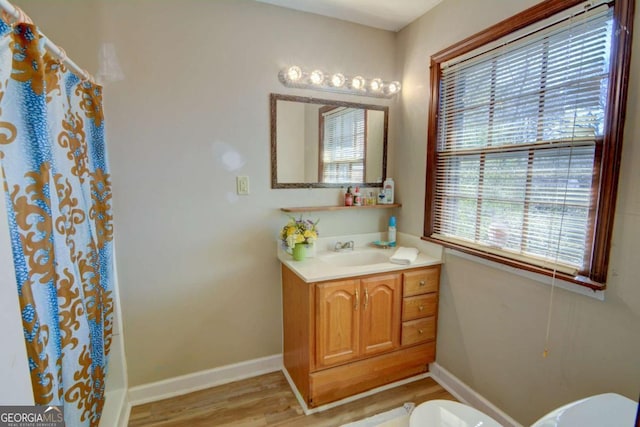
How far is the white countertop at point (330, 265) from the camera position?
5.75ft

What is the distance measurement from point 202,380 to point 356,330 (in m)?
1.09

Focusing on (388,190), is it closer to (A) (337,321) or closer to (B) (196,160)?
(A) (337,321)

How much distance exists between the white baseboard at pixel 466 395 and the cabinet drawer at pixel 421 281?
1.85ft

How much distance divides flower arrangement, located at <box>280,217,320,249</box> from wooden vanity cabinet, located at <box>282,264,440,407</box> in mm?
204

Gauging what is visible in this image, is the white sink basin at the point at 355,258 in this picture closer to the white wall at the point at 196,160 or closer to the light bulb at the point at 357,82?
the white wall at the point at 196,160

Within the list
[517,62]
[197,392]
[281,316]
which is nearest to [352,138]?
[517,62]

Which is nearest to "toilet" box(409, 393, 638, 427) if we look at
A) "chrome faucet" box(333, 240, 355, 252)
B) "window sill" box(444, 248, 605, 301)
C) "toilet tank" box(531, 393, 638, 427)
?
"toilet tank" box(531, 393, 638, 427)

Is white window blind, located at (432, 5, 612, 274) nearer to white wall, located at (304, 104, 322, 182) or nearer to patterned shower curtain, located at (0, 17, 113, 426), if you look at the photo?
white wall, located at (304, 104, 322, 182)

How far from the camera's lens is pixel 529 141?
151 centimetres

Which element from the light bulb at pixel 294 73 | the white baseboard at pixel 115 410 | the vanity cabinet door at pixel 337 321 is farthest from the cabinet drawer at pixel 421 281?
the white baseboard at pixel 115 410

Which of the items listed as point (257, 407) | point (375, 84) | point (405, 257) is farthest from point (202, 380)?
point (375, 84)

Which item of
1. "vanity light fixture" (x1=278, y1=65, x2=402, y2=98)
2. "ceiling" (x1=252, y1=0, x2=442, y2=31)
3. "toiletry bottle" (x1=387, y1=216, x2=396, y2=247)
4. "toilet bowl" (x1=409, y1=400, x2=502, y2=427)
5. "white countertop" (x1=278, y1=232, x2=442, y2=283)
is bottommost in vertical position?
"toilet bowl" (x1=409, y1=400, x2=502, y2=427)

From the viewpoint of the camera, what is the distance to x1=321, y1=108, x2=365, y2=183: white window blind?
2201 mm

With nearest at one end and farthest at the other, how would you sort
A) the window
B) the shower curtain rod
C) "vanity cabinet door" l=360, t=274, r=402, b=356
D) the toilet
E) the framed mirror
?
1. the shower curtain rod
2. the toilet
3. the window
4. "vanity cabinet door" l=360, t=274, r=402, b=356
5. the framed mirror
